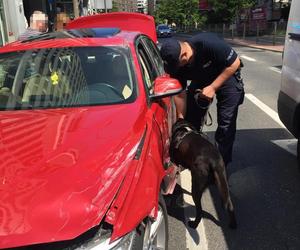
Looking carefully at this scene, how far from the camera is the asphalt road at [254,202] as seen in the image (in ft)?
12.5

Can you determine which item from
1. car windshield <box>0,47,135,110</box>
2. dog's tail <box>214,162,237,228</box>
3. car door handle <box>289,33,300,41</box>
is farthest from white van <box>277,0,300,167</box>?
car windshield <box>0,47,135,110</box>

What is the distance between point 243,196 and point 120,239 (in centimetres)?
266

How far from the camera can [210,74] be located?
4684mm

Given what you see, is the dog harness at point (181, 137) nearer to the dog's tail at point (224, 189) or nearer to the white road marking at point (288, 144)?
the dog's tail at point (224, 189)

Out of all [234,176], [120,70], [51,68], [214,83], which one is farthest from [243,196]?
[51,68]

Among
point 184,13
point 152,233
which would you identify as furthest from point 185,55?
point 184,13

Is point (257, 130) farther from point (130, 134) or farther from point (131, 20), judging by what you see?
point (130, 134)

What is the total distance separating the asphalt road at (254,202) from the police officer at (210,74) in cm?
52

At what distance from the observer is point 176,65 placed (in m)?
4.38

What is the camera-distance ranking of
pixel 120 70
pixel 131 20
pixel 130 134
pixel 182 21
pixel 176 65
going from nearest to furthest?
pixel 130 134, pixel 120 70, pixel 176 65, pixel 131 20, pixel 182 21

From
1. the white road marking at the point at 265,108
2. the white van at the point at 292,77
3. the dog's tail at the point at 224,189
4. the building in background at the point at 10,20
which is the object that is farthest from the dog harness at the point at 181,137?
the building in background at the point at 10,20

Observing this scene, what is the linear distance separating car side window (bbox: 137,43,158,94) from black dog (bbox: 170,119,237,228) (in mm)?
512

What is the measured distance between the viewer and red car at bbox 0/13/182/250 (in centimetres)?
220

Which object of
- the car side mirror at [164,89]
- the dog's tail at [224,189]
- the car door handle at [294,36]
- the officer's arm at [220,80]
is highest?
the car door handle at [294,36]
